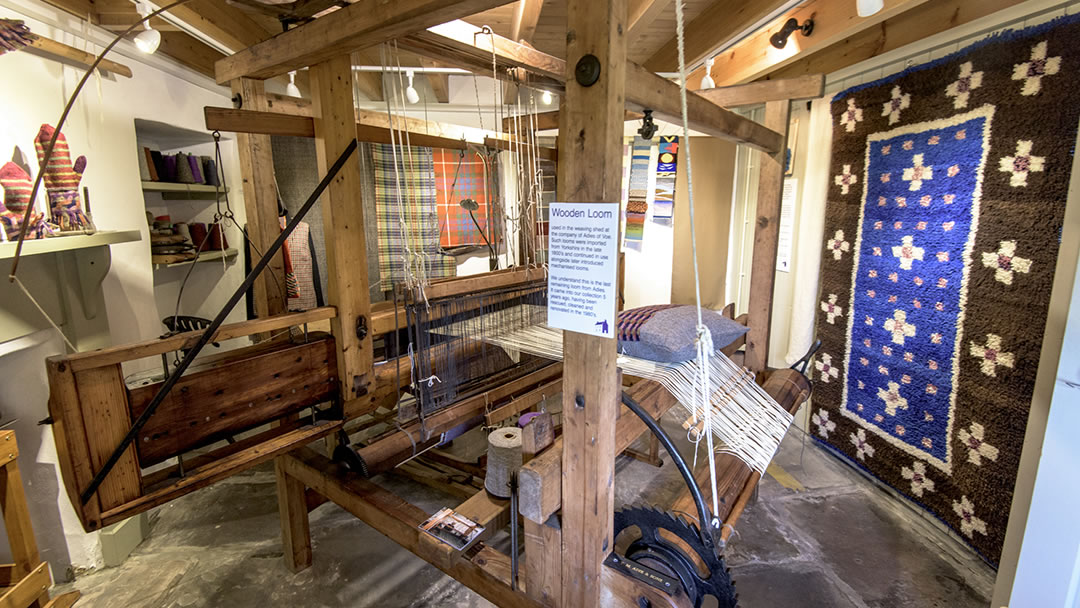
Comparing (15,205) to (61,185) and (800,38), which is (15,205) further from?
(800,38)

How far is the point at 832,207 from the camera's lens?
107 inches

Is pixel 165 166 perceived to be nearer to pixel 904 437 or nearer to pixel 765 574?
pixel 765 574

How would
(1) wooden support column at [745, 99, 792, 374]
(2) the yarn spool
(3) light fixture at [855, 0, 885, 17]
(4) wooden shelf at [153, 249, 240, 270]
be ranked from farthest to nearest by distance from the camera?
(4) wooden shelf at [153, 249, 240, 270] < (1) wooden support column at [745, 99, 792, 374] < (3) light fixture at [855, 0, 885, 17] < (2) the yarn spool

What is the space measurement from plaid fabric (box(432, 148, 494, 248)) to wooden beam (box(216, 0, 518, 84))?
2370 millimetres

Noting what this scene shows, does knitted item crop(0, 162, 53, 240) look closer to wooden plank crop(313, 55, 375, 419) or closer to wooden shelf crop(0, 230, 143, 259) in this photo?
wooden shelf crop(0, 230, 143, 259)

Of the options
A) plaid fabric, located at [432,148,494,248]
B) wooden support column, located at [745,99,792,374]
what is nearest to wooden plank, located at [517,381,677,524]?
wooden support column, located at [745,99,792,374]

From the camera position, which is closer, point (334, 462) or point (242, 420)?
point (242, 420)

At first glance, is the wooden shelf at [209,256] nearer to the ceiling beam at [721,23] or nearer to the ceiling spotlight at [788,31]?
the ceiling beam at [721,23]

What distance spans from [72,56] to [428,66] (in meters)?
1.94

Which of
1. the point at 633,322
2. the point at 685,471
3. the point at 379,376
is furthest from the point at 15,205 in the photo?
the point at 685,471

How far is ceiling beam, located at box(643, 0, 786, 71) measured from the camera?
2.08 meters

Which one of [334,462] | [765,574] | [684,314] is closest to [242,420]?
[334,462]

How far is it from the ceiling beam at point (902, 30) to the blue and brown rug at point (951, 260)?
139mm

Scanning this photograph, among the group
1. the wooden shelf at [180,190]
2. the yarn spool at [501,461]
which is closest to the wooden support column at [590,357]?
the yarn spool at [501,461]
